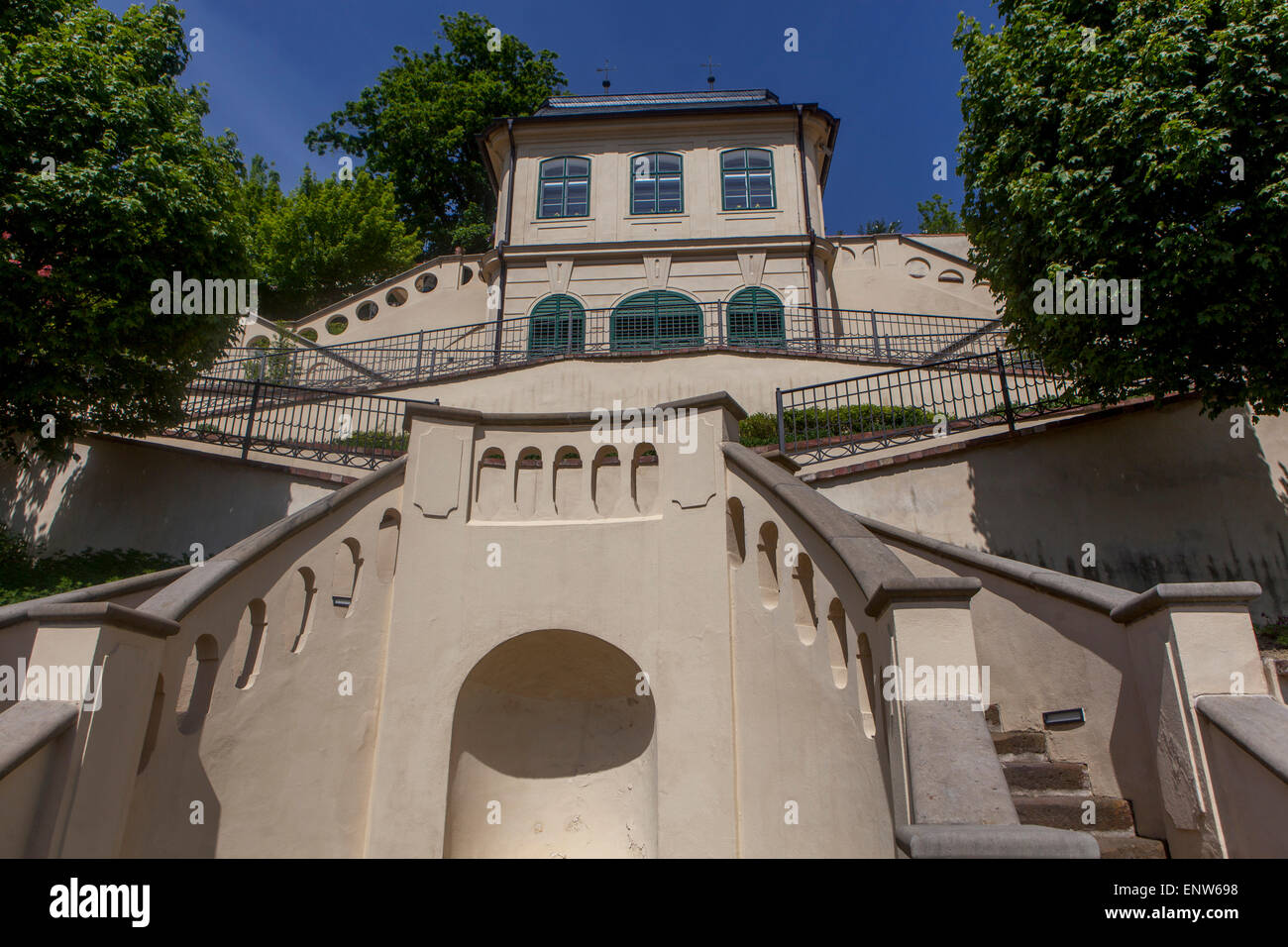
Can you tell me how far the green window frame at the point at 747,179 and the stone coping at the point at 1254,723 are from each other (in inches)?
809

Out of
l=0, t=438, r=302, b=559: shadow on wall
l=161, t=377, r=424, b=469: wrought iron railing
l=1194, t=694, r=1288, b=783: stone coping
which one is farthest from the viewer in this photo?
l=161, t=377, r=424, b=469: wrought iron railing

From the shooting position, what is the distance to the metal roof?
2610 cm

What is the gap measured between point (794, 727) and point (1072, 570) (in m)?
5.68

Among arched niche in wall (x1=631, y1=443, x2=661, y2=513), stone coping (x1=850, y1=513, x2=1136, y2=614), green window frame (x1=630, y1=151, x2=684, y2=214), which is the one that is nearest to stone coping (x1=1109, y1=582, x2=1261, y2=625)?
stone coping (x1=850, y1=513, x2=1136, y2=614)

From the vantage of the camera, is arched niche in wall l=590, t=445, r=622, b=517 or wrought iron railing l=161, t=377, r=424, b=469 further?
wrought iron railing l=161, t=377, r=424, b=469

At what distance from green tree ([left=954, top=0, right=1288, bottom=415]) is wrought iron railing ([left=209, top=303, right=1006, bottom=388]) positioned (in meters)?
8.75

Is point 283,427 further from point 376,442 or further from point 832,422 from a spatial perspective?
point 832,422

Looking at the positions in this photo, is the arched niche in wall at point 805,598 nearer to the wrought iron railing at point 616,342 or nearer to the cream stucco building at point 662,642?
the cream stucco building at point 662,642

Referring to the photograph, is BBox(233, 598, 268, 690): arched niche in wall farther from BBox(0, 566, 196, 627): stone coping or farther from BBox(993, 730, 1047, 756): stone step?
BBox(993, 730, 1047, 756): stone step

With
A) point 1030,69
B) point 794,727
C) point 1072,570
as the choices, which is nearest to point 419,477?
point 794,727

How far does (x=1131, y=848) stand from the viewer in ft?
16.1
